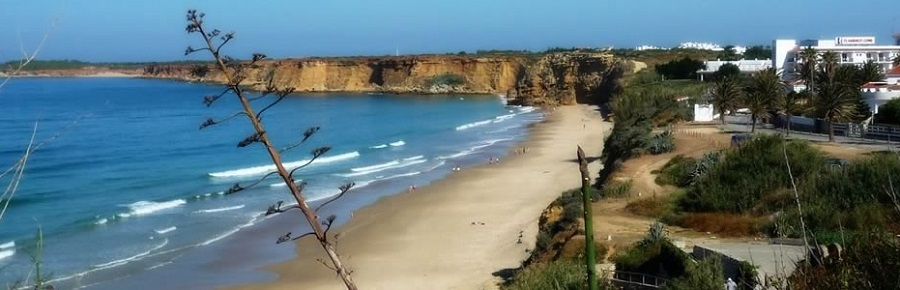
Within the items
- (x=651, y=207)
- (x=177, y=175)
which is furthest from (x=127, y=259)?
(x=177, y=175)

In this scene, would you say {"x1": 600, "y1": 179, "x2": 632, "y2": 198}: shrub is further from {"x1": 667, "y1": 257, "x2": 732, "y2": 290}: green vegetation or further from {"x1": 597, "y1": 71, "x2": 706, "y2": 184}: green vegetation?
{"x1": 667, "y1": 257, "x2": 732, "y2": 290}: green vegetation

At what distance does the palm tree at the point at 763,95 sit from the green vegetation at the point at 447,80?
94.4 m

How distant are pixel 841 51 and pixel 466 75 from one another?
72.0 meters

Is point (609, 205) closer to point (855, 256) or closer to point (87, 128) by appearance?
point (855, 256)

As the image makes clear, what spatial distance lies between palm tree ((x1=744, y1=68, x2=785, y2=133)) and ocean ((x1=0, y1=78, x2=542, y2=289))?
13178mm

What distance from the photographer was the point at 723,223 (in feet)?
61.7

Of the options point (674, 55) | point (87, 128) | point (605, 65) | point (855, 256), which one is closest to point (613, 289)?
point (855, 256)

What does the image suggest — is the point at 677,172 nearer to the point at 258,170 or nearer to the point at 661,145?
the point at 661,145

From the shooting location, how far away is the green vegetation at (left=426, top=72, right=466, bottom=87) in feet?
442

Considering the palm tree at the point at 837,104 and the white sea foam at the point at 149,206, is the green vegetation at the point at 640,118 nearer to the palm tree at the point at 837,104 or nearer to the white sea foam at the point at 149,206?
the palm tree at the point at 837,104

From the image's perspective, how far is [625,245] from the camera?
55.2 feet

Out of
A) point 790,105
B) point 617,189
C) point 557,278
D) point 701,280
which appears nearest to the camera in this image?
point 701,280

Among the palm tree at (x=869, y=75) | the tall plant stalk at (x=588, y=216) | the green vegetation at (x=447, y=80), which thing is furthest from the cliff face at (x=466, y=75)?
the tall plant stalk at (x=588, y=216)

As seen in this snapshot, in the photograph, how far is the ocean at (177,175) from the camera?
23484 mm
